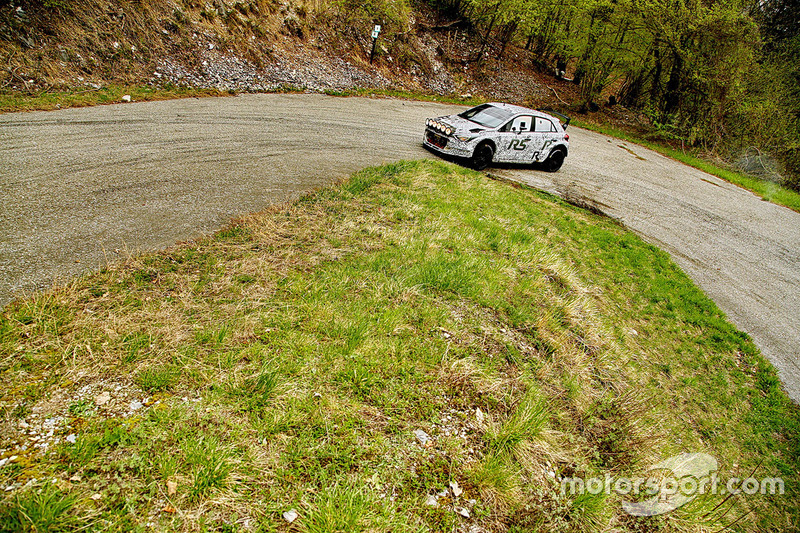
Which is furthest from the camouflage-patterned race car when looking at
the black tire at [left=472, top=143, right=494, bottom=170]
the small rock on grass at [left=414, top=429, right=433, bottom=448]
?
the small rock on grass at [left=414, top=429, right=433, bottom=448]

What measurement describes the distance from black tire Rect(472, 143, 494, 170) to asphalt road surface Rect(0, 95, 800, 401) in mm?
725

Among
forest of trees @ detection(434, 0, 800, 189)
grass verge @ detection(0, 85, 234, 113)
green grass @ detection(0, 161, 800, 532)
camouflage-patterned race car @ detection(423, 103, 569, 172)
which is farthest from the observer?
forest of trees @ detection(434, 0, 800, 189)

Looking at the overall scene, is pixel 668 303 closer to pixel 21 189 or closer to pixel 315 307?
pixel 315 307

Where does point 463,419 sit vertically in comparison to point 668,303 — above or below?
below

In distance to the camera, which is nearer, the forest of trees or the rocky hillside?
the rocky hillside

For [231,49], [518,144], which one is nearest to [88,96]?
[231,49]

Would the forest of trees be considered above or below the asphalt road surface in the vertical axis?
above

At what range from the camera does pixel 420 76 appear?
20375mm

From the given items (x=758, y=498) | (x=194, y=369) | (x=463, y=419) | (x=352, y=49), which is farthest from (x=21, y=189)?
(x=352, y=49)

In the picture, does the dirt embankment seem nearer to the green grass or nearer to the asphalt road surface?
the asphalt road surface

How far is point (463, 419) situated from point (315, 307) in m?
1.78

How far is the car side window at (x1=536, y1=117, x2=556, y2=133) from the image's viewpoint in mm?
11464

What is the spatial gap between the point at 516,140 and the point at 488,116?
1.09 m

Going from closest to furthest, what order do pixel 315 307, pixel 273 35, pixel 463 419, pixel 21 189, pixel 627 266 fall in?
pixel 463 419, pixel 315 307, pixel 21 189, pixel 627 266, pixel 273 35
